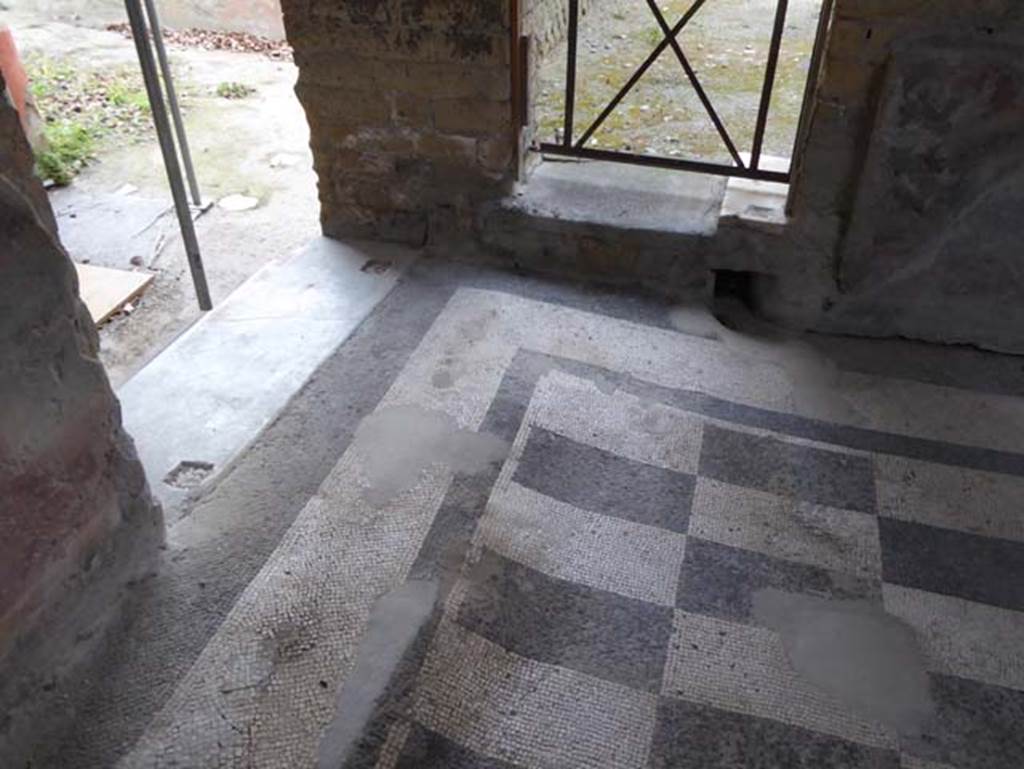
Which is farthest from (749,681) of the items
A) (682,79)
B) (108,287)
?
(108,287)

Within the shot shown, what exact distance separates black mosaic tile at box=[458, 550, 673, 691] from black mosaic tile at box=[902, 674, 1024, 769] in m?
0.42

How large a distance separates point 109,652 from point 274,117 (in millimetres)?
3726

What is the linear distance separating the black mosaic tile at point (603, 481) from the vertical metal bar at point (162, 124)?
1.04 meters

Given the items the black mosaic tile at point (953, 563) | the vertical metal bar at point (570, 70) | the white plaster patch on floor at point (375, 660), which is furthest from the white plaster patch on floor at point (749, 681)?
the vertical metal bar at point (570, 70)

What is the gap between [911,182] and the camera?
73.2 inches

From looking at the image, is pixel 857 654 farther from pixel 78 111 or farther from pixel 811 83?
pixel 78 111

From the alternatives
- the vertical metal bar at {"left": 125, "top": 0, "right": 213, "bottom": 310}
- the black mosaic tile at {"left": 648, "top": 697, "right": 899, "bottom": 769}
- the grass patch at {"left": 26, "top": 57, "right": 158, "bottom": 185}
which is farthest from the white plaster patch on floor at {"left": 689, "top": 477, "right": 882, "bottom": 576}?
the grass patch at {"left": 26, "top": 57, "right": 158, "bottom": 185}

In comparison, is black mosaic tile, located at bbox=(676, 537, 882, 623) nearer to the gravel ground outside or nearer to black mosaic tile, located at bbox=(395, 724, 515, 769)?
black mosaic tile, located at bbox=(395, 724, 515, 769)

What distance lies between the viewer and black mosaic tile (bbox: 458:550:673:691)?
4.43 feet

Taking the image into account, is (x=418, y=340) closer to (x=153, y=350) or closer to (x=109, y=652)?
(x=109, y=652)

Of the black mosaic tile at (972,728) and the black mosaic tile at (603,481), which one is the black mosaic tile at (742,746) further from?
the black mosaic tile at (603,481)

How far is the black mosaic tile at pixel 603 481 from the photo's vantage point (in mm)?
1618

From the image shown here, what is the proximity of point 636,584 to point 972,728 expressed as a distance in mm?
568

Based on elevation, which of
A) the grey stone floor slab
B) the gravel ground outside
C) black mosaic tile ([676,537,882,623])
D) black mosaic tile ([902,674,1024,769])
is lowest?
black mosaic tile ([902,674,1024,769])
